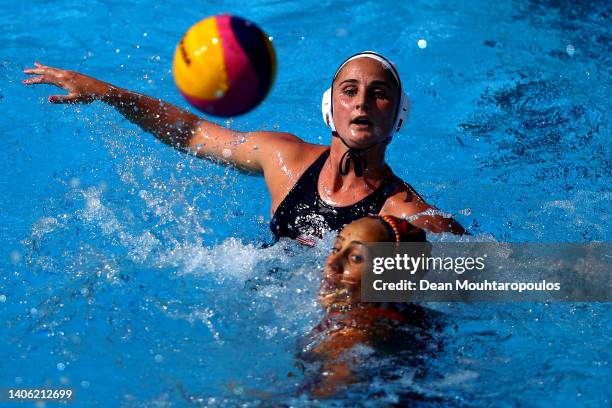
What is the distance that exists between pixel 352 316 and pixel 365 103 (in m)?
0.99

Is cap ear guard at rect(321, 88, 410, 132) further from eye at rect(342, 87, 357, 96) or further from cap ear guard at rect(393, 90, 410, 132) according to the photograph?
eye at rect(342, 87, 357, 96)

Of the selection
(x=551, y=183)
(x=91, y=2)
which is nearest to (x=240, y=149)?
(x=551, y=183)

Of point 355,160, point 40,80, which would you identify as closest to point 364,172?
point 355,160

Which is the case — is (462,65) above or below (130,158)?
above

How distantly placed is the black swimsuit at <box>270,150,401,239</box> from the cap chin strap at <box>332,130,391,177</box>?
0.13 m

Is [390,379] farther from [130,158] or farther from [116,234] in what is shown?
[130,158]

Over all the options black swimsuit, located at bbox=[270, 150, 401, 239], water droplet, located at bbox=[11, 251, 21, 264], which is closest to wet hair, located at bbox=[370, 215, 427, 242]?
black swimsuit, located at bbox=[270, 150, 401, 239]

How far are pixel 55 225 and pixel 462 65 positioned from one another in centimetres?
340

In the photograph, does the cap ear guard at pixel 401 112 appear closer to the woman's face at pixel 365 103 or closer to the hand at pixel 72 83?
the woman's face at pixel 365 103

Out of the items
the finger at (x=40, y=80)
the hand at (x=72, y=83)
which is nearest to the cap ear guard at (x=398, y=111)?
the hand at (x=72, y=83)

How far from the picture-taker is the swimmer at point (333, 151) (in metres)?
3.75

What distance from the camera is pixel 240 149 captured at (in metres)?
4.34

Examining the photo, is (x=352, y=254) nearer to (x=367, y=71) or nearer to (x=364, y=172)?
(x=364, y=172)

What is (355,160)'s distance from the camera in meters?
3.84
